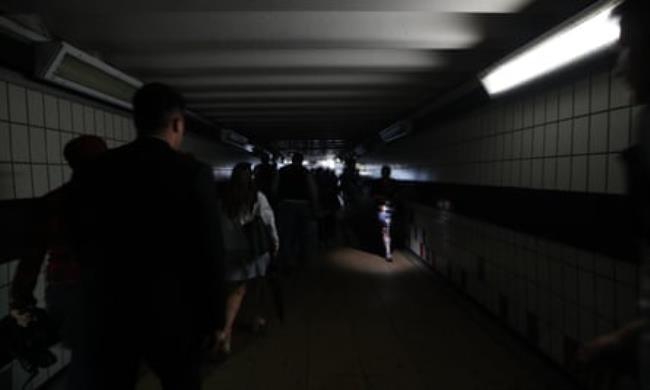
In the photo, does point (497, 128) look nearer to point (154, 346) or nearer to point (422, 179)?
point (422, 179)

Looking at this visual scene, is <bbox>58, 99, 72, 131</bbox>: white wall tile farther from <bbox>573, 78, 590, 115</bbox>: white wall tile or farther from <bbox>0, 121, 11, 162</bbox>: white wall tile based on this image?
<bbox>573, 78, 590, 115</bbox>: white wall tile

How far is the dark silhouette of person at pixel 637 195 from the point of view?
1108 millimetres

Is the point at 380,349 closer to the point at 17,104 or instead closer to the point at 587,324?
the point at 587,324

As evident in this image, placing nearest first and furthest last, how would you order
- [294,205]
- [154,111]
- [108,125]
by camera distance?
1. [154,111]
2. [108,125]
3. [294,205]

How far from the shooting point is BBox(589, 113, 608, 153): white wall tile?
2.51 m

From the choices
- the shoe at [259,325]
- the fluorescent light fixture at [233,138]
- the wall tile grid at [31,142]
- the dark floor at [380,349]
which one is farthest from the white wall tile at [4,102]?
the fluorescent light fixture at [233,138]

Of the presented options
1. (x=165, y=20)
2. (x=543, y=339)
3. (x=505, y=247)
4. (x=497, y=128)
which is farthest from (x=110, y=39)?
(x=543, y=339)

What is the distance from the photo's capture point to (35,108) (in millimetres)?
2836

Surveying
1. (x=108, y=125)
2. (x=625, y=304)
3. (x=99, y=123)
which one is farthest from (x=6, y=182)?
(x=625, y=304)

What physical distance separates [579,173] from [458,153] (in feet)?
7.96

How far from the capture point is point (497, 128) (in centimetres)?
400

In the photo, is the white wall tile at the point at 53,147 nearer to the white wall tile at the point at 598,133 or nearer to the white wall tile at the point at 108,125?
the white wall tile at the point at 108,125

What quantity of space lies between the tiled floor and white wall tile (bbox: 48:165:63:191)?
5.39 feet

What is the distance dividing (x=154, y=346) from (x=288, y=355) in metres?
1.92
